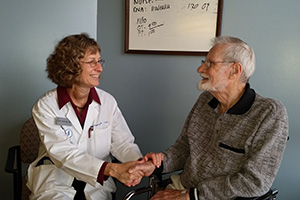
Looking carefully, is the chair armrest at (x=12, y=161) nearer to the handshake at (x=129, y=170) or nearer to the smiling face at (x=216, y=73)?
the handshake at (x=129, y=170)

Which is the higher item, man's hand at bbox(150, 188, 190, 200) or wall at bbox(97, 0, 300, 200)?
wall at bbox(97, 0, 300, 200)

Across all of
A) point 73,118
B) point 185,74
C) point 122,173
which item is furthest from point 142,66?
point 122,173

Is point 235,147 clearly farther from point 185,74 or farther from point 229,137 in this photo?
point 185,74

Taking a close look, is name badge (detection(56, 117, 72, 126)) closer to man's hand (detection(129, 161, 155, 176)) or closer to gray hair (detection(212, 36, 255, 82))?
man's hand (detection(129, 161, 155, 176))

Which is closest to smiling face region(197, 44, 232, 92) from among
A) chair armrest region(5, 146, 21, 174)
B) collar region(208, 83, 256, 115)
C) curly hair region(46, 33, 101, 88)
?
collar region(208, 83, 256, 115)

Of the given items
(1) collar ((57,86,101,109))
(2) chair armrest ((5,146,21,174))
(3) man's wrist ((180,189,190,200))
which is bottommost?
(3) man's wrist ((180,189,190,200))

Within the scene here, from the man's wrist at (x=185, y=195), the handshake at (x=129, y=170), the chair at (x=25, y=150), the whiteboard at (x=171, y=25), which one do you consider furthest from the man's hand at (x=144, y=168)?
the whiteboard at (x=171, y=25)

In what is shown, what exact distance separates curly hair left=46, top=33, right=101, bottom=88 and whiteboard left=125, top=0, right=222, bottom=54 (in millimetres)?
669

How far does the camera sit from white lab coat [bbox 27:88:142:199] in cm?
153

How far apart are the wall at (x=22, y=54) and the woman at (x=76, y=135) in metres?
0.70

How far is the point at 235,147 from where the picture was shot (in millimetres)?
1409

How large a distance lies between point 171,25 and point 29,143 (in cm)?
137

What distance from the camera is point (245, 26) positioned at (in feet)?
6.23

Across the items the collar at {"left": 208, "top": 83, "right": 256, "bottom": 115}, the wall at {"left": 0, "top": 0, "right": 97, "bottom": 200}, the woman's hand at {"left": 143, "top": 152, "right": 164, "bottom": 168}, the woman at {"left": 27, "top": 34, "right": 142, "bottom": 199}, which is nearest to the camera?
the collar at {"left": 208, "top": 83, "right": 256, "bottom": 115}
